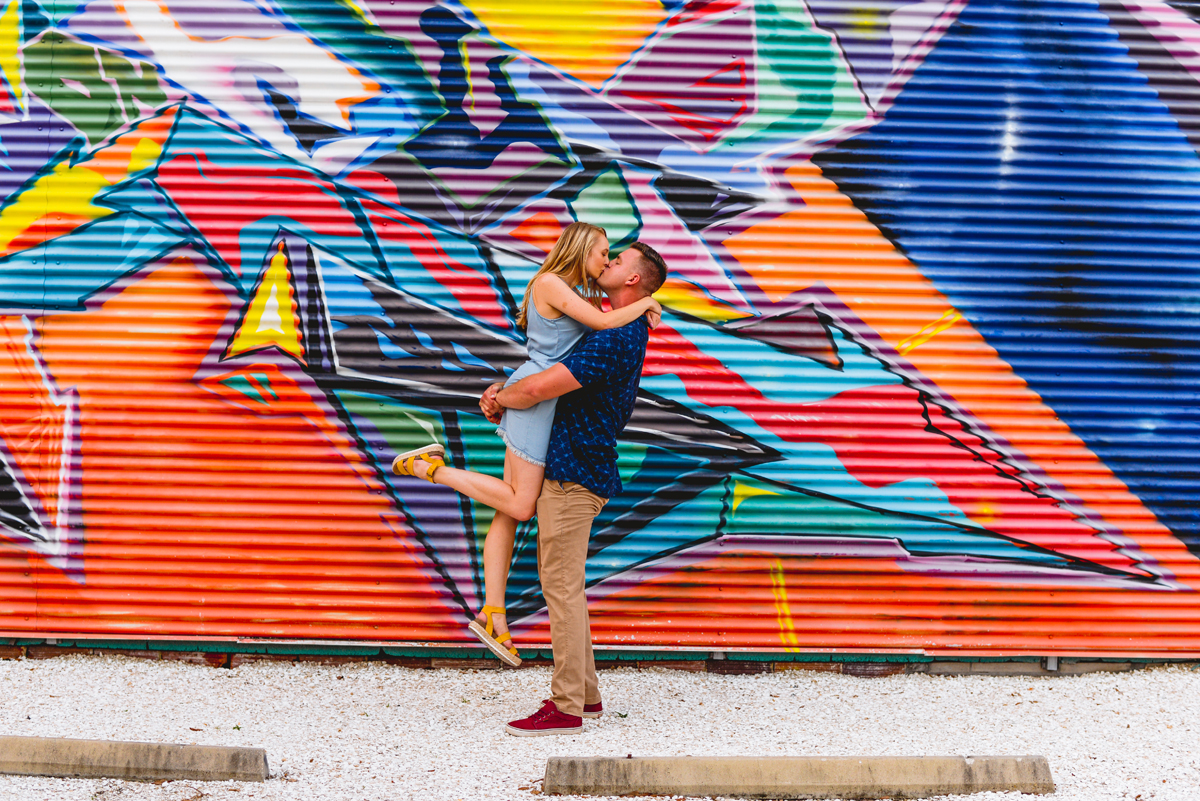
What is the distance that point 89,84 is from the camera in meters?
4.75

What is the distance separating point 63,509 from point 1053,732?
17.6 feet

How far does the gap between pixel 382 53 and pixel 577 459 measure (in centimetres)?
263

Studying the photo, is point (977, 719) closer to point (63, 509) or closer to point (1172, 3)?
point (1172, 3)

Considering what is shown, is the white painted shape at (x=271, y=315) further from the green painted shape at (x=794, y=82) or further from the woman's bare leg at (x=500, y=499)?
the green painted shape at (x=794, y=82)

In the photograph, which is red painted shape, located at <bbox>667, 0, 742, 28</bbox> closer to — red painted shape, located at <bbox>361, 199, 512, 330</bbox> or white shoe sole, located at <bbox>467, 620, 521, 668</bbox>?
red painted shape, located at <bbox>361, 199, 512, 330</bbox>

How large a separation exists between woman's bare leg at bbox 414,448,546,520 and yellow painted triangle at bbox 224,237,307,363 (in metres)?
1.32

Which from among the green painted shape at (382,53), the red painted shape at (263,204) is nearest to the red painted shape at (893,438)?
the green painted shape at (382,53)

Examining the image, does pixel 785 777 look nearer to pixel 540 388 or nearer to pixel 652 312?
pixel 540 388

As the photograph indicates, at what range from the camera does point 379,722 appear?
13.3ft

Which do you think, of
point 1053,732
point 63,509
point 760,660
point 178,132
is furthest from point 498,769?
point 178,132

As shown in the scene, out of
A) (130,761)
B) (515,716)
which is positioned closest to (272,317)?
(130,761)

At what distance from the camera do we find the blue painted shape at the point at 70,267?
4.76 m

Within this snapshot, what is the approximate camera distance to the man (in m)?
3.77

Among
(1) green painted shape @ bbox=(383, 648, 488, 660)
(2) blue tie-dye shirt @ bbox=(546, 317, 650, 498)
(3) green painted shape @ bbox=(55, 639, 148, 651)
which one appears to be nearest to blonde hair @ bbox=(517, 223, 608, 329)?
(2) blue tie-dye shirt @ bbox=(546, 317, 650, 498)
